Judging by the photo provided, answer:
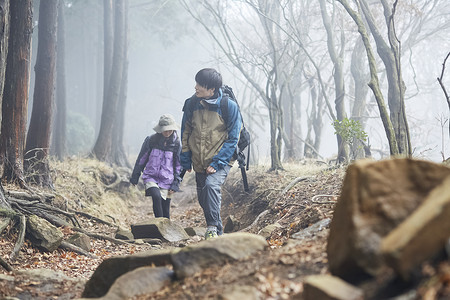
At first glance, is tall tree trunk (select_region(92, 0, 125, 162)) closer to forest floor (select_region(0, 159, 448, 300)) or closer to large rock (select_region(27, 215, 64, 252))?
forest floor (select_region(0, 159, 448, 300))

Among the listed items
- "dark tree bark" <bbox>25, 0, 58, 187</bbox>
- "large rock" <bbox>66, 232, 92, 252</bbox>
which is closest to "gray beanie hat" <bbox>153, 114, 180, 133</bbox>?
"large rock" <bbox>66, 232, 92, 252</bbox>

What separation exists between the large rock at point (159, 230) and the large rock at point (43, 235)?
1356 millimetres

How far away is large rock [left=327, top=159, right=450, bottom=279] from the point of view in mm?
1989

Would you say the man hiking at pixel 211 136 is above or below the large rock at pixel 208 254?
above

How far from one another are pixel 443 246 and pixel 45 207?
20.6 feet

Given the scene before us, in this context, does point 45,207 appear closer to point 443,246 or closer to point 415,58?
point 443,246

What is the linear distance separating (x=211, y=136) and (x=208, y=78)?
0.73 meters

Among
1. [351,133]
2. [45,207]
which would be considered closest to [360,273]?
[45,207]

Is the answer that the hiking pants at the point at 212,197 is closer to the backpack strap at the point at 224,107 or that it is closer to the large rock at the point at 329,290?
the backpack strap at the point at 224,107

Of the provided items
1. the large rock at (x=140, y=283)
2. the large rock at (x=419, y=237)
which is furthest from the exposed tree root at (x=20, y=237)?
the large rock at (x=419, y=237)

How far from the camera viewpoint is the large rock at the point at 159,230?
22.4 feet

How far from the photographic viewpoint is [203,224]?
905cm

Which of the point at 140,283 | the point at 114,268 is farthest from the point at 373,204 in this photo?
the point at 114,268

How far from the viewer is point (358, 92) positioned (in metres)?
14.0
